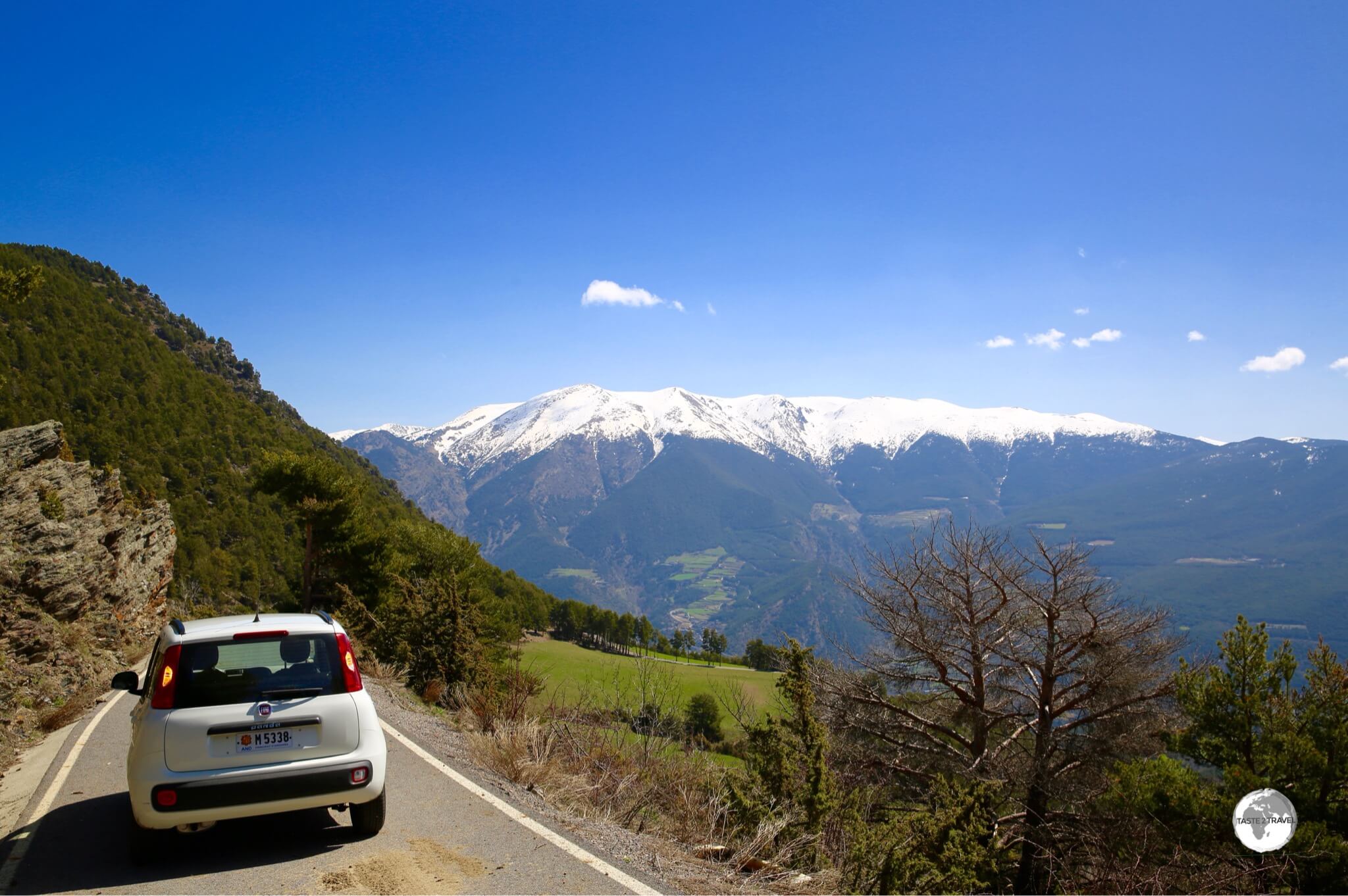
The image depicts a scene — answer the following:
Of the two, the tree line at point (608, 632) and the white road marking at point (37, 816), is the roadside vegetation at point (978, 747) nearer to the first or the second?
the white road marking at point (37, 816)

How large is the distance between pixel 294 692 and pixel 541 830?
2180 mm

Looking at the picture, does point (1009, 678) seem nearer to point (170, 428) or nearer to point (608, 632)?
point (170, 428)

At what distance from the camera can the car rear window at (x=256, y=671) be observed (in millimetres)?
4961

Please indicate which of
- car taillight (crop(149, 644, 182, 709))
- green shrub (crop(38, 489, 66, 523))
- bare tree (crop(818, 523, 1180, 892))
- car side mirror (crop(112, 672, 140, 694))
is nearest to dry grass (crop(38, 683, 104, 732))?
green shrub (crop(38, 489, 66, 523))

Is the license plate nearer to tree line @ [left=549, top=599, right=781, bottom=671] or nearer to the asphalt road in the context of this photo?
the asphalt road

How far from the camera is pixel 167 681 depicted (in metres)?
4.93

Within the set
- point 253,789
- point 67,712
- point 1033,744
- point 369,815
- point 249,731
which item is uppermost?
point 249,731

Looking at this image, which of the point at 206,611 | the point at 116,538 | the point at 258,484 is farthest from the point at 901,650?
the point at 206,611

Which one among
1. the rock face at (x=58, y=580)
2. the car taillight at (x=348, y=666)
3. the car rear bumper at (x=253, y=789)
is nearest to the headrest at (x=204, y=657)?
the car rear bumper at (x=253, y=789)

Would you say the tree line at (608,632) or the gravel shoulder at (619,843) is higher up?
the gravel shoulder at (619,843)

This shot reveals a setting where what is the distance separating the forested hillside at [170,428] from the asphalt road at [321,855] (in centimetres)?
3344

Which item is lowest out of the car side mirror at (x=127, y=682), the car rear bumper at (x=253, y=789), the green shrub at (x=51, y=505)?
the car rear bumper at (x=253, y=789)

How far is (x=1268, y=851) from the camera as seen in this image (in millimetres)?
9203

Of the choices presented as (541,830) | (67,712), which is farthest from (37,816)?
(67,712)
